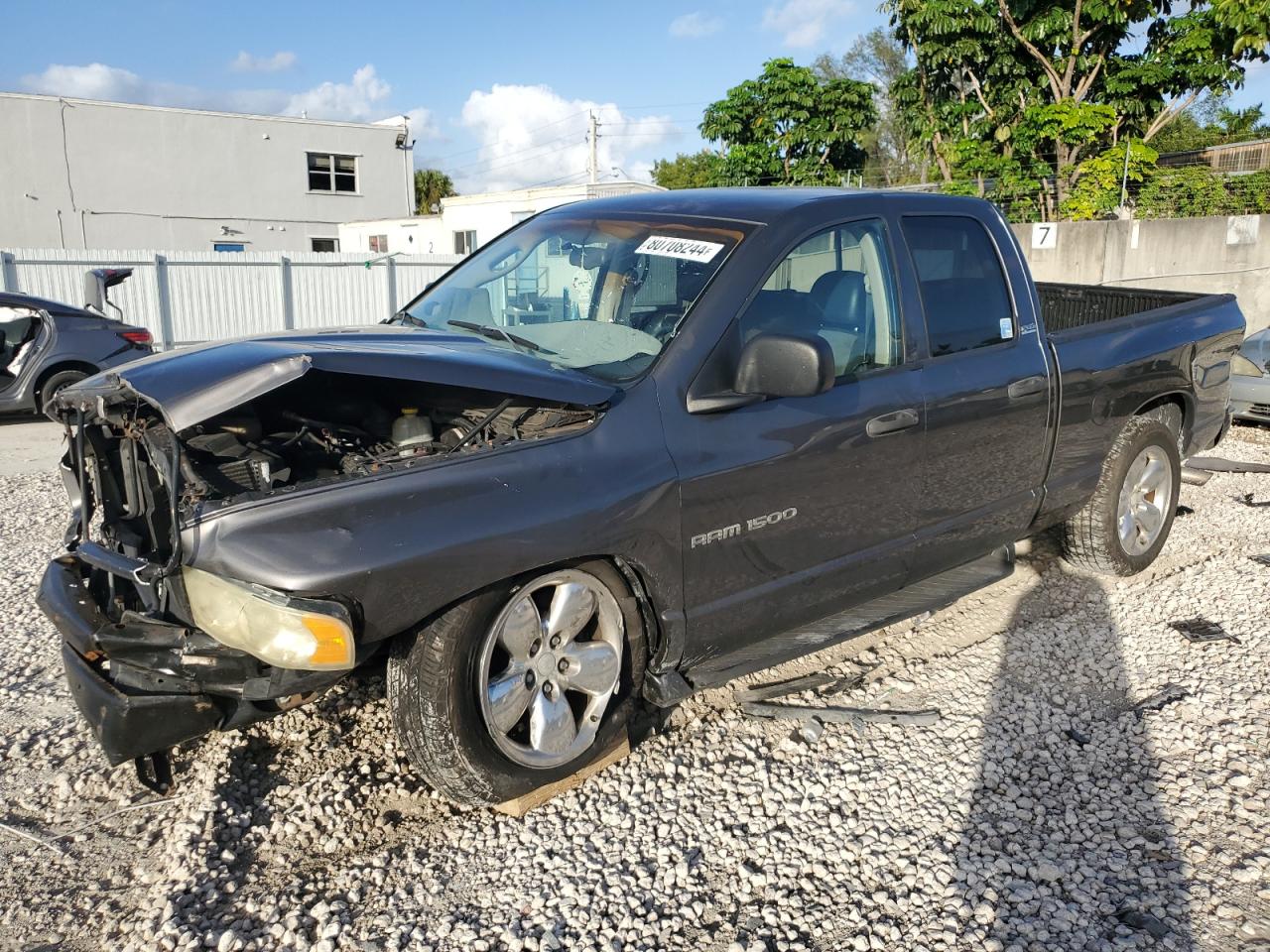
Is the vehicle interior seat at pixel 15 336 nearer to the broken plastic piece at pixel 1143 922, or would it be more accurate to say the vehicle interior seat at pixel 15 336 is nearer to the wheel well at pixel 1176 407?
the wheel well at pixel 1176 407

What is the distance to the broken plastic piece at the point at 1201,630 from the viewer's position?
4422 millimetres

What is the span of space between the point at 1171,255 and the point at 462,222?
1959 centimetres

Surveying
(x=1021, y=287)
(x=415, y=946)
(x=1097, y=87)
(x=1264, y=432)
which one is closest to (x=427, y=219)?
(x=1097, y=87)

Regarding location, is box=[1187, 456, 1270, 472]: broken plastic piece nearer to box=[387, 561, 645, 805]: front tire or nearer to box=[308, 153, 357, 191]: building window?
box=[387, 561, 645, 805]: front tire

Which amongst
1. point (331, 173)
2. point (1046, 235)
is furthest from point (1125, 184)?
point (331, 173)

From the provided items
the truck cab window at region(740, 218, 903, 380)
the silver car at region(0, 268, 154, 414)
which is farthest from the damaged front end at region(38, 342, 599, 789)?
the silver car at region(0, 268, 154, 414)

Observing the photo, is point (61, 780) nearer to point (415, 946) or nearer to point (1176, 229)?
point (415, 946)

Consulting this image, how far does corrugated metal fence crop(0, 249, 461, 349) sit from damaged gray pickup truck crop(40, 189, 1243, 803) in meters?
13.9

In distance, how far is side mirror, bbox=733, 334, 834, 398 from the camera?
3.02m

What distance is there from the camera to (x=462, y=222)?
93.4 feet

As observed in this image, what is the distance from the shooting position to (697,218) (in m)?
3.64

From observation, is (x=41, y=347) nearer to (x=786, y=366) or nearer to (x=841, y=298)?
(x=841, y=298)

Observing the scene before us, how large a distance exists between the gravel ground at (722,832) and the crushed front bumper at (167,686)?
0.41 meters

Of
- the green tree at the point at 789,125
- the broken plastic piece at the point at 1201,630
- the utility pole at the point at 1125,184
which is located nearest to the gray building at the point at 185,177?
the green tree at the point at 789,125
